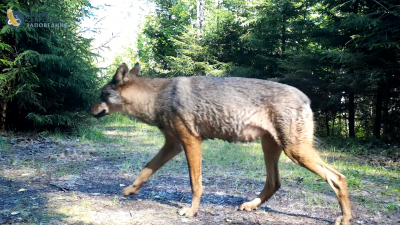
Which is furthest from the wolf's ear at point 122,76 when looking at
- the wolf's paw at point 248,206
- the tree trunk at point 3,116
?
the tree trunk at point 3,116

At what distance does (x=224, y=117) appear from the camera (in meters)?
4.68

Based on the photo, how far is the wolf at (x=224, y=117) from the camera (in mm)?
4316

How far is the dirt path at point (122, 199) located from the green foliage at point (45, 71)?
3.04 meters

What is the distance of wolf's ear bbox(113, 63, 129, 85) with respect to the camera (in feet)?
17.1

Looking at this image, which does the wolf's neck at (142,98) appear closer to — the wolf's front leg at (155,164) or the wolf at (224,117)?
the wolf at (224,117)

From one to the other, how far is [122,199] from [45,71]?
22.9 ft

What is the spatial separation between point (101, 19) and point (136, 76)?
7279 millimetres

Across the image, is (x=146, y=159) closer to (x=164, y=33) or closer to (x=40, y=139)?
(x=40, y=139)

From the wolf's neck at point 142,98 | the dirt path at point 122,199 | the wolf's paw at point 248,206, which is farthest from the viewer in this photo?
the wolf's neck at point 142,98

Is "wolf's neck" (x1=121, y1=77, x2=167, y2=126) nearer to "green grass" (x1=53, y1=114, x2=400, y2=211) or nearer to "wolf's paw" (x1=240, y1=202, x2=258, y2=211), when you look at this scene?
"wolf's paw" (x1=240, y1=202, x2=258, y2=211)

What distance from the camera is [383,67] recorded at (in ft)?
35.7

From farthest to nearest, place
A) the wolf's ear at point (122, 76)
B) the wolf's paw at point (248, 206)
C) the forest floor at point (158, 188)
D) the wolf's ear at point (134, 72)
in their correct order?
the wolf's ear at point (134, 72), the wolf's ear at point (122, 76), the wolf's paw at point (248, 206), the forest floor at point (158, 188)

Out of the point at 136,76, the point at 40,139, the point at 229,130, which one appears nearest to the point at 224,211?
the point at 229,130

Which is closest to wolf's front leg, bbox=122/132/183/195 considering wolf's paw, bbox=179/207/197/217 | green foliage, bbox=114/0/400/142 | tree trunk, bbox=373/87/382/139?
wolf's paw, bbox=179/207/197/217
